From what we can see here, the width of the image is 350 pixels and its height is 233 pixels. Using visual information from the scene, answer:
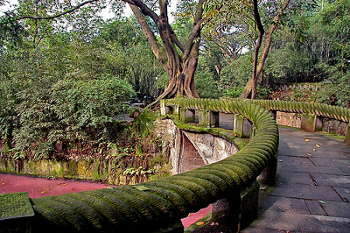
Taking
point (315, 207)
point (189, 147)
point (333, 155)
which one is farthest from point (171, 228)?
point (189, 147)

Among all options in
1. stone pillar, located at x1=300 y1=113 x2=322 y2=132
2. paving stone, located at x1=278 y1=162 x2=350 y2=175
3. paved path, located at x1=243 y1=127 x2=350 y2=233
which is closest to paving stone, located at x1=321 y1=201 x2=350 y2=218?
paved path, located at x1=243 y1=127 x2=350 y2=233

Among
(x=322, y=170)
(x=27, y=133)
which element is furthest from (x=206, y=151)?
(x=27, y=133)

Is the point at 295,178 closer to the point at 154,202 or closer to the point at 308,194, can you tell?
the point at 308,194

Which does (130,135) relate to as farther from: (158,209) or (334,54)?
(334,54)

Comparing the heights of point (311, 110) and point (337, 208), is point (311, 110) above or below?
above

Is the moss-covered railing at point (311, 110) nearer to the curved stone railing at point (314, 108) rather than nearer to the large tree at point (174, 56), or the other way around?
the curved stone railing at point (314, 108)

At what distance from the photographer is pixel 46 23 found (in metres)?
12.4

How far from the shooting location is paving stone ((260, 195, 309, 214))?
1.98 meters

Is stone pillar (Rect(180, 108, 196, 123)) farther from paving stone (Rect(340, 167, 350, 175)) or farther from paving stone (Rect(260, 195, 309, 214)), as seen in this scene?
paving stone (Rect(260, 195, 309, 214))

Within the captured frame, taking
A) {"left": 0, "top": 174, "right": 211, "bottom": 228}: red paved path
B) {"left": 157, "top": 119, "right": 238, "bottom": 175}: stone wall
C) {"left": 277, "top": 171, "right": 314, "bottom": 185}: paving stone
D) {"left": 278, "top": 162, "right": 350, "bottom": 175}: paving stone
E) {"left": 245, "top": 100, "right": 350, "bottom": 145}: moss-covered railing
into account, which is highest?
{"left": 245, "top": 100, "right": 350, "bottom": 145}: moss-covered railing

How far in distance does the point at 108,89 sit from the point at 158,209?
8146 millimetres

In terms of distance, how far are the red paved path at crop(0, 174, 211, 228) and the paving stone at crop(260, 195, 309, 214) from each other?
24.3ft

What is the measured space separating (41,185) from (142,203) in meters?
9.36

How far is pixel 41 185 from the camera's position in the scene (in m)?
8.77
